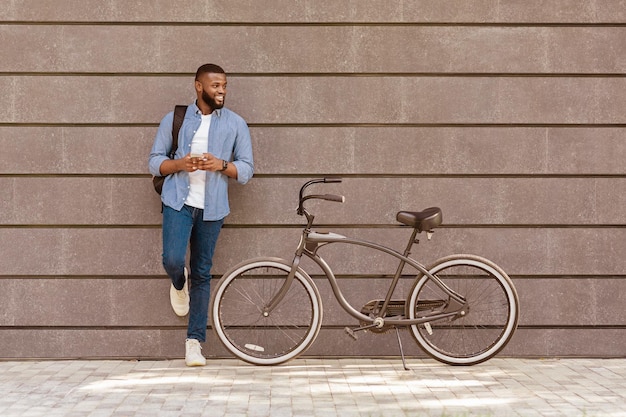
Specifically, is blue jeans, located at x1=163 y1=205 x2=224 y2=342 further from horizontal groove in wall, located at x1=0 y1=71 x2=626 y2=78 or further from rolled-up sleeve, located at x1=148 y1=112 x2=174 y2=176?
horizontal groove in wall, located at x1=0 y1=71 x2=626 y2=78

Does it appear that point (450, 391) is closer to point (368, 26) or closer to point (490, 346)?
point (490, 346)

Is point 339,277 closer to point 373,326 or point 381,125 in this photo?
point 373,326

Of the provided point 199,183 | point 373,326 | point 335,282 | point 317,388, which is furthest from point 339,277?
point 317,388

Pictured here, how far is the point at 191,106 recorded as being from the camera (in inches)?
326

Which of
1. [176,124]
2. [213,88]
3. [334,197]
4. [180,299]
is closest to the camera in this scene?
[334,197]

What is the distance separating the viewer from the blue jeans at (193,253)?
26.5ft

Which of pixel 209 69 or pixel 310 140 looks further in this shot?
pixel 310 140

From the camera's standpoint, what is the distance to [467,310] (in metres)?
8.05

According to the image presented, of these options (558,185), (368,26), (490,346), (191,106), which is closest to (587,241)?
(558,185)

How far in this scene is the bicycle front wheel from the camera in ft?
26.3

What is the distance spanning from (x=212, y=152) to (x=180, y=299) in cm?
121

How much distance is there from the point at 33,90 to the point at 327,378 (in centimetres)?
335

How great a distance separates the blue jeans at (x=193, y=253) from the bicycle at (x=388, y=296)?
0.61 ft

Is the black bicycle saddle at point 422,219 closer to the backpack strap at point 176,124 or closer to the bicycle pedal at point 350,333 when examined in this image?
the bicycle pedal at point 350,333
